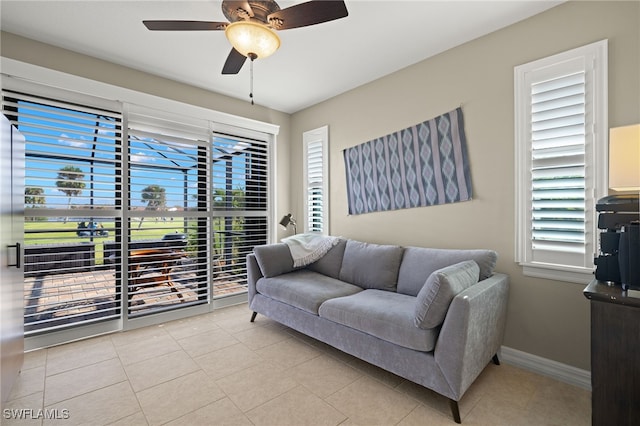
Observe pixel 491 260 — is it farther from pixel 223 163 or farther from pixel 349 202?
pixel 223 163

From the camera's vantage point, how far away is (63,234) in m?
2.77

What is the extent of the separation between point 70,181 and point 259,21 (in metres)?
2.33

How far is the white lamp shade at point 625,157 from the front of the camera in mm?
1566

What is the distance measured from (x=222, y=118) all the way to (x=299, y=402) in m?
3.30

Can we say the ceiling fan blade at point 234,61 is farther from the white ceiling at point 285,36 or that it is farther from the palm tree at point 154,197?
the palm tree at point 154,197

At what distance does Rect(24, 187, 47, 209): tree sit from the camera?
260 cm

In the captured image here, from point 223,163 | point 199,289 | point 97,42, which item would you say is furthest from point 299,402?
point 97,42

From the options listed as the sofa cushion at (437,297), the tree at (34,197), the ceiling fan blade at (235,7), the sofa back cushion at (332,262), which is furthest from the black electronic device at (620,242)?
the tree at (34,197)

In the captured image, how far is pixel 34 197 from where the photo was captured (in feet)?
8.63

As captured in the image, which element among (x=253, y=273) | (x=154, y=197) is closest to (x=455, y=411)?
(x=253, y=273)

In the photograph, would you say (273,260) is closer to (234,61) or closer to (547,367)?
(234,61)

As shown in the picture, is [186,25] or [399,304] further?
[399,304]

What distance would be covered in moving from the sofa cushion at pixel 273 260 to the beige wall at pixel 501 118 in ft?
3.30

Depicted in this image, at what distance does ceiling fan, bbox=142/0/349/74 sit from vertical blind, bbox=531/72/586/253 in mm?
1684
